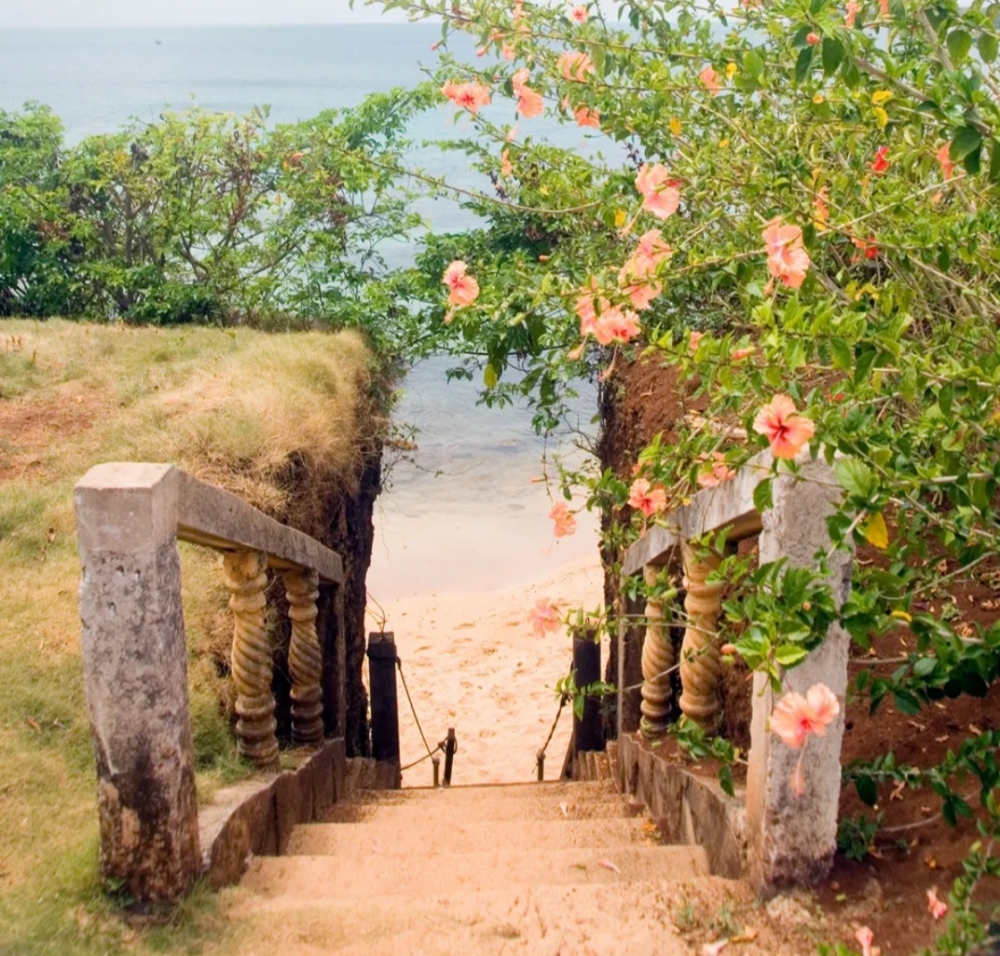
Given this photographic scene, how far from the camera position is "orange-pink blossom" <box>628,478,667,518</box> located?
2717 millimetres

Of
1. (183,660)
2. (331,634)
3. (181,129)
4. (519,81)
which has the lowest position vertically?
(331,634)

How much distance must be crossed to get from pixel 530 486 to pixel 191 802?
668 inches

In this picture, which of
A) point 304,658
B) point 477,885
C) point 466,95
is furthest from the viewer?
point 304,658

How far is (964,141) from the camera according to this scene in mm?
1943

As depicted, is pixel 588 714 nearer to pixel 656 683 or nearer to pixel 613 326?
pixel 656 683

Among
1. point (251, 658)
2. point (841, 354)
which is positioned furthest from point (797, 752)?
point (251, 658)

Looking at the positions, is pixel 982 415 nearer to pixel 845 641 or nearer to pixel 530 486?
pixel 845 641

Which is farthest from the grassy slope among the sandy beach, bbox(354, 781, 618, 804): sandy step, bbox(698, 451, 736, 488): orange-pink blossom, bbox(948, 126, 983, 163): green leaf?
the sandy beach

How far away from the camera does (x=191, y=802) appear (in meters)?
2.53

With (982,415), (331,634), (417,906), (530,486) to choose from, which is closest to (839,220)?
(982,415)

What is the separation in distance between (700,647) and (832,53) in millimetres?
1632

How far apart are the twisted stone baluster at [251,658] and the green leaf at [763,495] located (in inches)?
66.3

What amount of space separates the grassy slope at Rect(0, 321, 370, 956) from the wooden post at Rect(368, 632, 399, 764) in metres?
1.13

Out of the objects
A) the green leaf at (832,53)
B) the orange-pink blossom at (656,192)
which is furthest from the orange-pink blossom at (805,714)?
the orange-pink blossom at (656,192)
